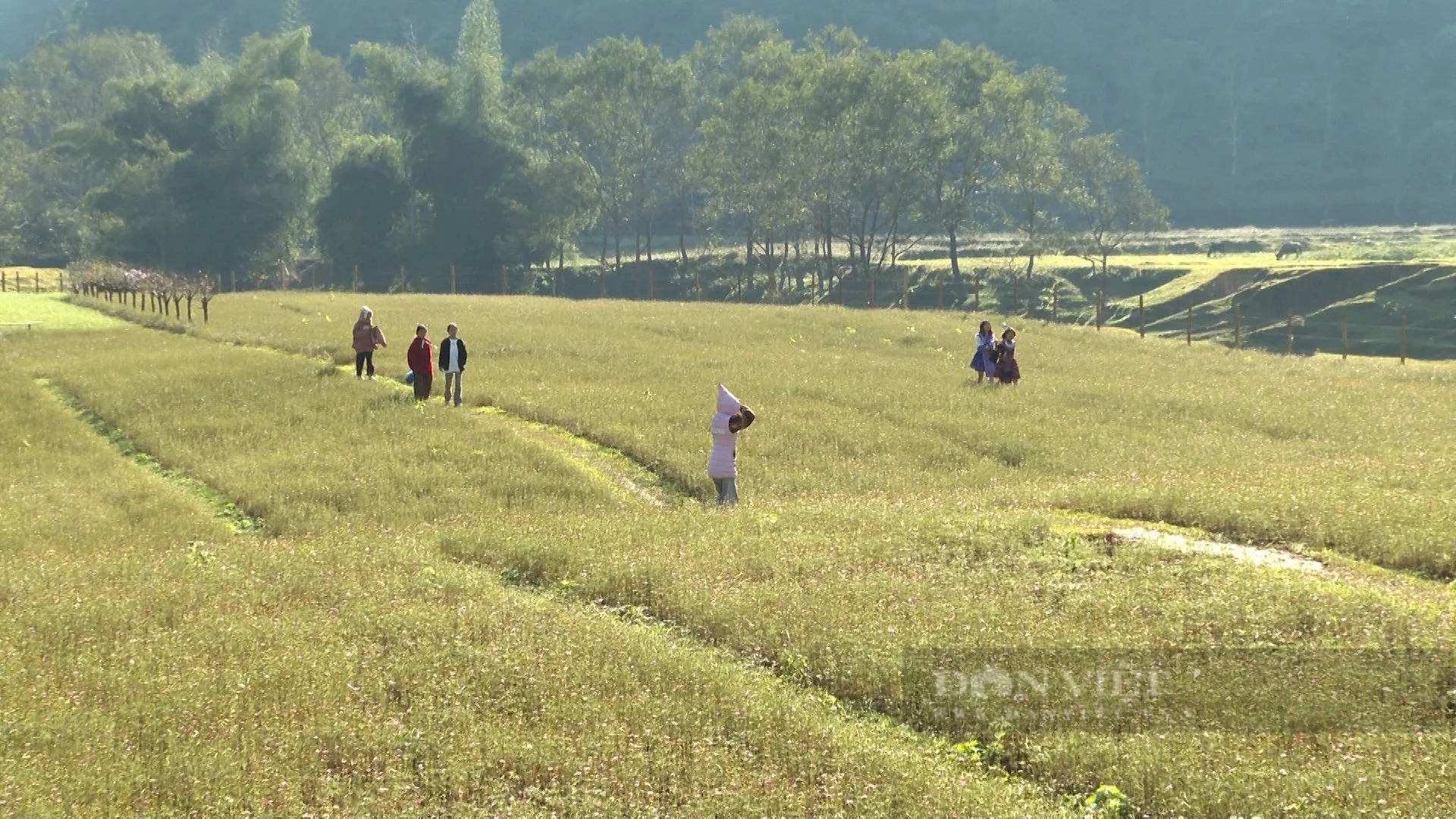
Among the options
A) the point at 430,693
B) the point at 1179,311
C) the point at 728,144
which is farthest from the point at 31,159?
the point at 430,693

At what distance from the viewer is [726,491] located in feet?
73.9

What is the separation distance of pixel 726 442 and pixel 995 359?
17.8 metres

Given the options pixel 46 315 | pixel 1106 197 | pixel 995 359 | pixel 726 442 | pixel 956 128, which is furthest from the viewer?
pixel 1106 197

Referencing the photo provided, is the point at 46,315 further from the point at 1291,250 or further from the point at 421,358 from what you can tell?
the point at 1291,250

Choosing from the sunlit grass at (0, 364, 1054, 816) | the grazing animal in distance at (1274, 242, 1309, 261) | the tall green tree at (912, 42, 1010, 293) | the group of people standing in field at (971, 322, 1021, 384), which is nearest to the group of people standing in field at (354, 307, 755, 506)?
the sunlit grass at (0, 364, 1054, 816)

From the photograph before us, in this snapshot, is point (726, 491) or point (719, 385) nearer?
point (726, 491)

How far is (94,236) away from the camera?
10200 centimetres

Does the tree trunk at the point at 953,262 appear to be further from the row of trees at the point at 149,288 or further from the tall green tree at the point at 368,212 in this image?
the row of trees at the point at 149,288

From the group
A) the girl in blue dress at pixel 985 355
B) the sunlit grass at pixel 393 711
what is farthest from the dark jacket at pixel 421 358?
the girl in blue dress at pixel 985 355

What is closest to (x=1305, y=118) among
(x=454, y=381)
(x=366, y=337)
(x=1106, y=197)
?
(x=1106, y=197)

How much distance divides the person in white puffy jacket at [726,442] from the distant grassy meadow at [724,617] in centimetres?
110

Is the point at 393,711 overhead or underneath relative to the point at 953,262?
underneath

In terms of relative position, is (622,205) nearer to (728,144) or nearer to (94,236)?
(728,144)

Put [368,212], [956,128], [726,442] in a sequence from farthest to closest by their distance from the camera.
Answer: [368,212] → [956,128] → [726,442]
